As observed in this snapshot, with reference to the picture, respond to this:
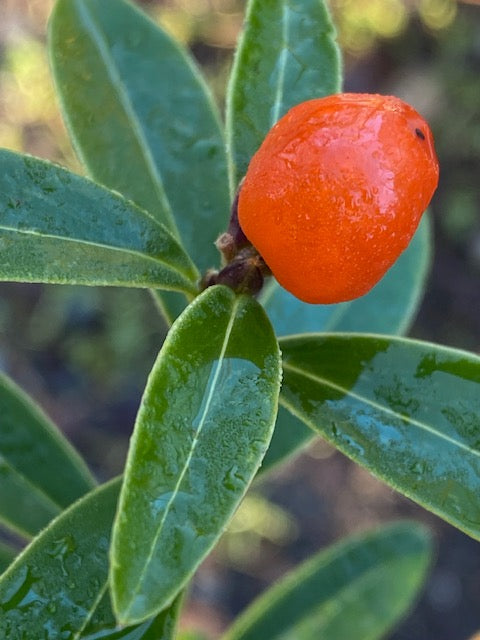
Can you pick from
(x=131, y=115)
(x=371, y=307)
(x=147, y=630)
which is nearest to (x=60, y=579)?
(x=147, y=630)

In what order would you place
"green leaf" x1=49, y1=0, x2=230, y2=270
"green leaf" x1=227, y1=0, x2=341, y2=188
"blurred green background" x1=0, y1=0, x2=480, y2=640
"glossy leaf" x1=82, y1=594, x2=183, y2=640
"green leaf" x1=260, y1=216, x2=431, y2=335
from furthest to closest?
"blurred green background" x1=0, y1=0, x2=480, y2=640
"green leaf" x1=260, y1=216, x2=431, y2=335
"green leaf" x1=49, y1=0, x2=230, y2=270
"green leaf" x1=227, y1=0, x2=341, y2=188
"glossy leaf" x1=82, y1=594, x2=183, y2=640

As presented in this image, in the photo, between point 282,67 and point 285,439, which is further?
point 285,439

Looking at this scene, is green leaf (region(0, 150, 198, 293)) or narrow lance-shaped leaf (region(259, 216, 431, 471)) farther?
narrow lance-shaped leaf (region(259, 216, 431, 471))

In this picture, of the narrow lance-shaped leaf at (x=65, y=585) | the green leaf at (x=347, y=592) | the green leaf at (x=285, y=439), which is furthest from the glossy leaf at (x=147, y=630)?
the green leaf at (x=347, y=592)

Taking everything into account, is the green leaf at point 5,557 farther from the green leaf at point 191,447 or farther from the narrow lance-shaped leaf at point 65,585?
the green leaf at point 191,447

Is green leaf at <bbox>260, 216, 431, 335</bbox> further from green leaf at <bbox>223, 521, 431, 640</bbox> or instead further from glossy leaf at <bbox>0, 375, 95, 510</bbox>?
green leaf at <bbox>223, 521, 431, 640</bbox>

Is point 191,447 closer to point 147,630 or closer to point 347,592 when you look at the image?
point 147,630

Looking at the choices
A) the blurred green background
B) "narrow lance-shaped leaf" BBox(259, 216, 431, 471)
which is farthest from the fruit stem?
the blurred green background
